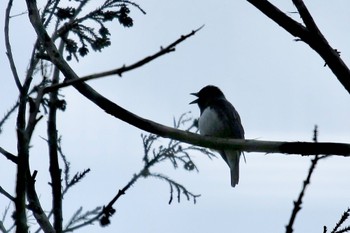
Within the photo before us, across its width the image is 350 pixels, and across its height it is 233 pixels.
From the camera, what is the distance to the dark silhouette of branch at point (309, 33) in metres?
3.54

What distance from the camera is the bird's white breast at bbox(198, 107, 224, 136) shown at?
9.89m

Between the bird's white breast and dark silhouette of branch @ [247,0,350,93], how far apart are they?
20.1 feet

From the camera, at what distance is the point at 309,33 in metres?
3.64

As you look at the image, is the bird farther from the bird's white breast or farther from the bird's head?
the bird's head

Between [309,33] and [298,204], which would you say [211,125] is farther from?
[298,204]

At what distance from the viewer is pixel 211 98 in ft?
36.5

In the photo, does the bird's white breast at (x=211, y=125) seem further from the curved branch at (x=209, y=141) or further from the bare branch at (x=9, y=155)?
the bare branch at (x=9, y=155)

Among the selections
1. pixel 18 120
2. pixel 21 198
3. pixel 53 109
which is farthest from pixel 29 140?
pixel 53 109

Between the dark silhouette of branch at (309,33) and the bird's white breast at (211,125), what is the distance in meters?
6.12

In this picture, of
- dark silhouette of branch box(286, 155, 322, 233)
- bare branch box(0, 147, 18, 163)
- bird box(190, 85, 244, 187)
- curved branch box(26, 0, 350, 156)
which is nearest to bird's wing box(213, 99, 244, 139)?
bird box(190, 85, 244, 187)

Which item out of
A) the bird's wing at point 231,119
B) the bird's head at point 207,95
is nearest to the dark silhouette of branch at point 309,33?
the bird's wing at point 231,119

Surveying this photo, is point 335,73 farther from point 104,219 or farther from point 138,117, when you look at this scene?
point 104,219

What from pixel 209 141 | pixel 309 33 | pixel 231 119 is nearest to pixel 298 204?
pixel 209 141

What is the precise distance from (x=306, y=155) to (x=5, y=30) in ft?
5.28
